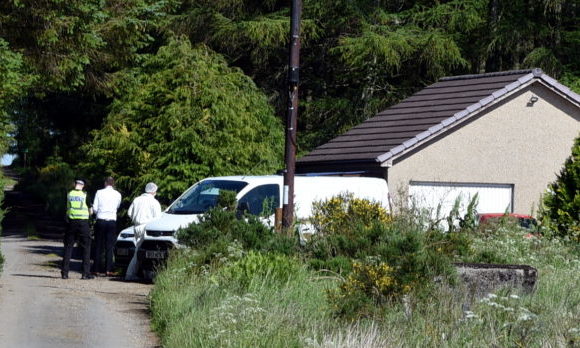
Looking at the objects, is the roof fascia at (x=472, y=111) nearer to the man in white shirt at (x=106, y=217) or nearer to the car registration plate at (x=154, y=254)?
the man in white shirt at (x=106, y=217)

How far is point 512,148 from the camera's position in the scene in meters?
29.4

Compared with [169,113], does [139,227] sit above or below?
below

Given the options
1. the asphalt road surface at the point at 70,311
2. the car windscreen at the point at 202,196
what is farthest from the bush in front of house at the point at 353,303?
the car windscreen at the point at 202,196

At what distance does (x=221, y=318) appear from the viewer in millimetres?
10773

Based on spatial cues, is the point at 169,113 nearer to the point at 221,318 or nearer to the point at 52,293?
the point at 52,293

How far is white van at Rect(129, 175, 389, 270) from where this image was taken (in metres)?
20.4

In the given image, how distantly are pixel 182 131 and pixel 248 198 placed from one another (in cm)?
442

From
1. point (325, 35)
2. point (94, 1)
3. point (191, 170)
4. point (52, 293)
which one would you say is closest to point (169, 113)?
point (191, 170)

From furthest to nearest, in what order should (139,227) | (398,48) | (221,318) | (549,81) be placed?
1. (398,48)
2. (549,81)
3. (139,227)
4. (221,318)

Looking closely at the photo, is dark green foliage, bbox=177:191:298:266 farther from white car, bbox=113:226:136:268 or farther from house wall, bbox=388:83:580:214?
house wall, bbox=388:83:580:214

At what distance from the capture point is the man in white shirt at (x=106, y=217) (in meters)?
21.8

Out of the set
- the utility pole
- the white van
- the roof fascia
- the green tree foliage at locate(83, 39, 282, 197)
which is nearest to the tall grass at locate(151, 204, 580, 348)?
the utility pole

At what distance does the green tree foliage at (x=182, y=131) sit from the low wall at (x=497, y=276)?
39.9ft

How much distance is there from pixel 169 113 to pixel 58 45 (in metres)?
3.69
